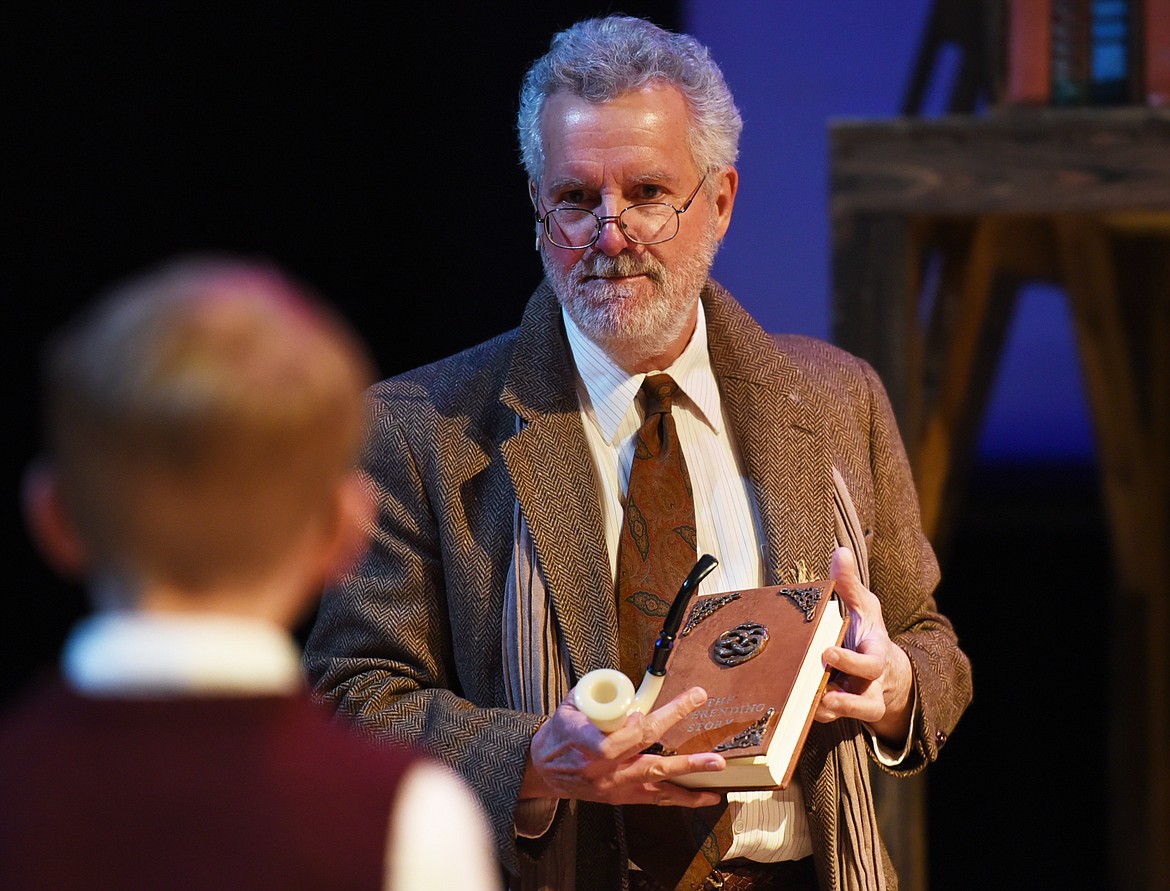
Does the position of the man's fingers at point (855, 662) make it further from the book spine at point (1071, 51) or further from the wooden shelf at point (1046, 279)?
the book spine at point (1071, 51)

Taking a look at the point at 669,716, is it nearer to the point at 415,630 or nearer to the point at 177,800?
the point at 415,630

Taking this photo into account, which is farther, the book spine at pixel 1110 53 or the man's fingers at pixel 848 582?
the book spine at pixel 1110 53

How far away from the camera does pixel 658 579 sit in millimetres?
2188

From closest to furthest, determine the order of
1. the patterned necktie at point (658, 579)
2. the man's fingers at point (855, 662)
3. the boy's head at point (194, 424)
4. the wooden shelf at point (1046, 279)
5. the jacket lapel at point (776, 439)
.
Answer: the boy's head at point (194, 424), the man's fingers at point (855, 662), the patterned necktie at point (658, 579), the jacket lapel at point (776, 439), the wooden shelf at point (1046, 279)

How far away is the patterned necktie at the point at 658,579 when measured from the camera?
2.08 meters

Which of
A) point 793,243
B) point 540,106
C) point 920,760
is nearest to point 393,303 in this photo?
point 793,243

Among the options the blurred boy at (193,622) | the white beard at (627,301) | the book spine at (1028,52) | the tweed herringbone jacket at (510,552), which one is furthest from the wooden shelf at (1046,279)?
the blurred boy at (193,622)

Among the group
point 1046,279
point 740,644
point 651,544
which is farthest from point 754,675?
point 1046,279

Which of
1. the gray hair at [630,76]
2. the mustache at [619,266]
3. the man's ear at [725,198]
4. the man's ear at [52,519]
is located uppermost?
the gray hair at [630,76]

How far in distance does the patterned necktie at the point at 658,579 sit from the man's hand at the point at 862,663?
8.8 inches

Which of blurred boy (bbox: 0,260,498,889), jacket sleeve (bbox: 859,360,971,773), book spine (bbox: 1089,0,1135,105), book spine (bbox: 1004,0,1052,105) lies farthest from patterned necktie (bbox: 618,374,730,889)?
book spine (bbox: 1089,0,1135,105)

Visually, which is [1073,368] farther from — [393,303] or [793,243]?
[393,303]

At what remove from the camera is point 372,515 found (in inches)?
89.0

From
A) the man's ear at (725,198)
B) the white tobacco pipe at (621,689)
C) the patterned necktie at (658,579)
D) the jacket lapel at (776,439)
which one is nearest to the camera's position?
the white tobacco pipe at (621,689)
